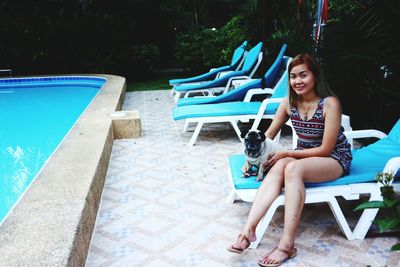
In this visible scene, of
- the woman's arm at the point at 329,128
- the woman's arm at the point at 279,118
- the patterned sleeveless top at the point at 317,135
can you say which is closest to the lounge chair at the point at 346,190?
the patterned sleeveless top at the point at 317,135

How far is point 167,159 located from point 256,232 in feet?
7.07

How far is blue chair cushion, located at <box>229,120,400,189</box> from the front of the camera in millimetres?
2773

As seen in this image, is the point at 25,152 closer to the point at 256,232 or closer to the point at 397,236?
the point at 256,232

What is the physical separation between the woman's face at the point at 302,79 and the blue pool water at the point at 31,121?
218cm

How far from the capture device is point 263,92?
571 cm

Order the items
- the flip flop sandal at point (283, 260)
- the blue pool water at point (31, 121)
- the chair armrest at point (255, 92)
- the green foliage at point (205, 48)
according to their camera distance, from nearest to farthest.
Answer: the flip flop sandal at point (283, 260), the blue pool water at point (31, 121), the chair armrest at point (255, 92), the green foliage at point (205, 48)

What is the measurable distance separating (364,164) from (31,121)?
6.53 m

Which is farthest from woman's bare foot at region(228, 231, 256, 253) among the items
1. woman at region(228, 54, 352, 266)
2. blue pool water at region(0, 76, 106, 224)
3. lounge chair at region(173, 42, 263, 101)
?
lounge chair at region(173, 42, 263, 101)

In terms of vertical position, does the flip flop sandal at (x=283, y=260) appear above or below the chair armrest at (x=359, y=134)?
below

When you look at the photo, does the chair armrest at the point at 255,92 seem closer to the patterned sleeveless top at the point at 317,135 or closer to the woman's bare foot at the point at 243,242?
the patterned sleeveless top at the point at 317,135

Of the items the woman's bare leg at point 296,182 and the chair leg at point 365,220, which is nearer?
the woman's bare leg at point 296,182

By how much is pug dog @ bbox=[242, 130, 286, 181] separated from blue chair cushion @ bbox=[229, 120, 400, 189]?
0.06 metres

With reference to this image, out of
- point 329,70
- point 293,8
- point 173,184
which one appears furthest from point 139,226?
point 293,8

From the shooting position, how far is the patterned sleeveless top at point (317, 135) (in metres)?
2.77
